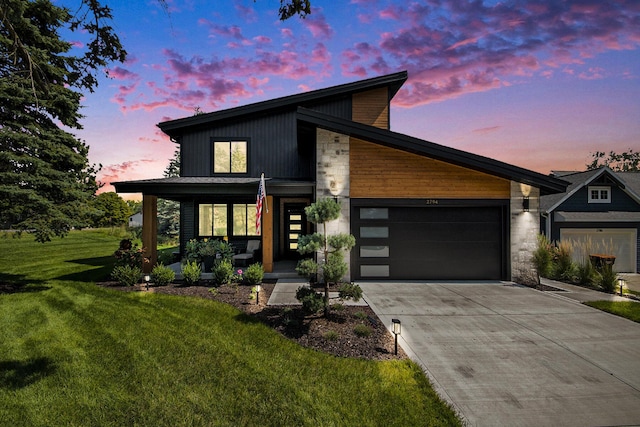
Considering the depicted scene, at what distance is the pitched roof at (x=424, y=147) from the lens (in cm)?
977

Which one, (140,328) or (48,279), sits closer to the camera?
(140,328)

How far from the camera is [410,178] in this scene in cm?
1038

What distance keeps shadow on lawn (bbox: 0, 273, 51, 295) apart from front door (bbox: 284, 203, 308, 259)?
30.3 ft

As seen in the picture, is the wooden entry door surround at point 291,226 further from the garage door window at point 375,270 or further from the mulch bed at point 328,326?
the mulch bed at point 328,326

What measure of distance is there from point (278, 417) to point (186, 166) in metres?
13.0

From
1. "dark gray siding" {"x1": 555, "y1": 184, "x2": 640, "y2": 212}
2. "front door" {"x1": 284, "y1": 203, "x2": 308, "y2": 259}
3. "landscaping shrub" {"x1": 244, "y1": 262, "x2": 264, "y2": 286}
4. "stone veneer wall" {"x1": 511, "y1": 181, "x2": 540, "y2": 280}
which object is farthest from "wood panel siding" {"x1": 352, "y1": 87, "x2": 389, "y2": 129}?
"dark gray siding" {"x1": 555, "y1": 184, "x2": 640, "y2": 212}

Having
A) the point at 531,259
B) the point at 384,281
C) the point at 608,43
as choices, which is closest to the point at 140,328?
the point at 384,281

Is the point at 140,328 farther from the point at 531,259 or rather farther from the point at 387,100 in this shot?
the point at 387,100

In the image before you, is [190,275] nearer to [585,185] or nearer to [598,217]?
[598,217]

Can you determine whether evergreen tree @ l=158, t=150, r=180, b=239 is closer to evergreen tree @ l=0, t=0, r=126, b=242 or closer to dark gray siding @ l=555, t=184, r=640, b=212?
evergreen tree @ l=0, t=0, r=126, b=242

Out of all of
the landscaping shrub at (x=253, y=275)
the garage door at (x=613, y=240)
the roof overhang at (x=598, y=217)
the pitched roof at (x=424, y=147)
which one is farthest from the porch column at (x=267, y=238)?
the garage door at (x=613, y=240)

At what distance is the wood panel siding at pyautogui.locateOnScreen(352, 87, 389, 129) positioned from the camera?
14.2m

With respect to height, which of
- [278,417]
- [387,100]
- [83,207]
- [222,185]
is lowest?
[278,417]

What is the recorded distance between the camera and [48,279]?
11.1 metres
